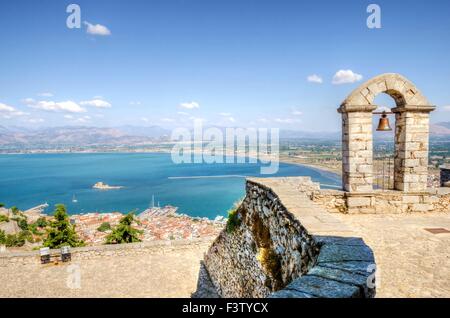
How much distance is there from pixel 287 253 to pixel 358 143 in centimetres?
309

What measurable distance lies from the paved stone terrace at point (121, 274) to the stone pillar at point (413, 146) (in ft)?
21.8

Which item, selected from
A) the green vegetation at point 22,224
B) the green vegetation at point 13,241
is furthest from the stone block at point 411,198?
the green vegetation at point 22,224

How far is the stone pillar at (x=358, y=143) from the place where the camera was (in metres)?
5.93

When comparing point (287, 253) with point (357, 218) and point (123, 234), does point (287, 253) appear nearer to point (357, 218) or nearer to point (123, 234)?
point (357, 218)

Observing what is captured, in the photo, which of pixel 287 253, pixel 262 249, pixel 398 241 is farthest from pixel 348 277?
pixel 262 249

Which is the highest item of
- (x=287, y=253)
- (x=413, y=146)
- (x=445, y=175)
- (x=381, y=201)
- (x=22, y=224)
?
(x=413, y=146)

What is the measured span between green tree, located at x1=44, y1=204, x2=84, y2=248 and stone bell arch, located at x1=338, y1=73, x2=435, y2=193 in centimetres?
1264

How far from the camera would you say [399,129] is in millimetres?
6285

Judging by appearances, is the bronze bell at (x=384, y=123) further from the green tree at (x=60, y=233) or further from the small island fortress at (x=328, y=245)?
the green tree at (x=60, y=233)

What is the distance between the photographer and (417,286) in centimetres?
309

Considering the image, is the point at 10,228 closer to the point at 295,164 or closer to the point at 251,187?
the point at 251,187

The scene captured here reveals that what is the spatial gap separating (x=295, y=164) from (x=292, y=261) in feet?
256

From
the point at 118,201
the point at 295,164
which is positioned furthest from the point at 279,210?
the point at 295,164

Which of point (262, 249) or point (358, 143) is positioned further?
point (358, 143)
